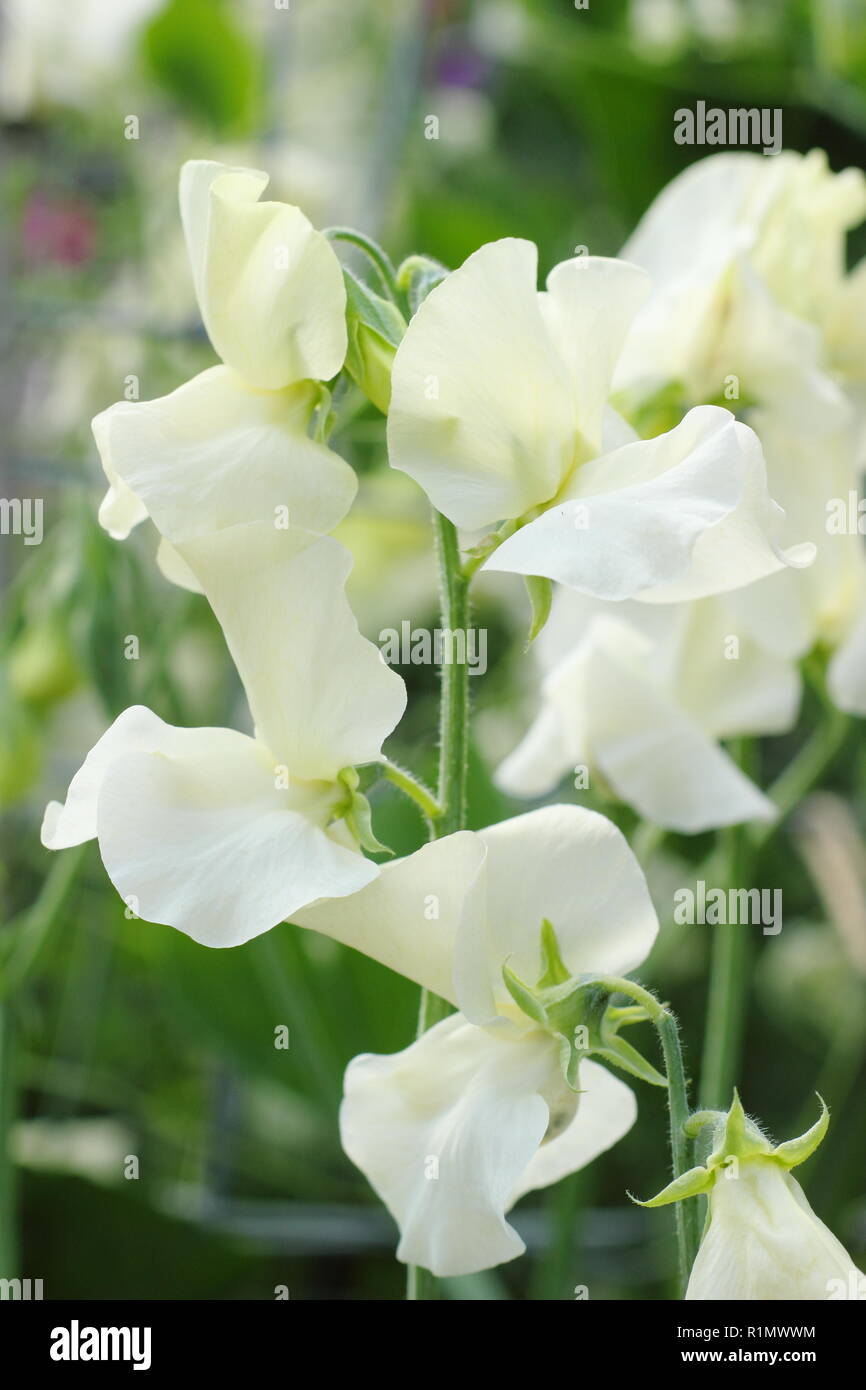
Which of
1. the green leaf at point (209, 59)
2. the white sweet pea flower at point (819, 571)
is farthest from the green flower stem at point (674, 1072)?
the green leaf at point (209, 59)

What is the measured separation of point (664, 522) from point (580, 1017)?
0.11 meters

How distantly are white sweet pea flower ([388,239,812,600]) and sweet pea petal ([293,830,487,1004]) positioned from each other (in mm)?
62

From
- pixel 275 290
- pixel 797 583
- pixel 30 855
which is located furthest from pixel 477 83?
pixel 275 290

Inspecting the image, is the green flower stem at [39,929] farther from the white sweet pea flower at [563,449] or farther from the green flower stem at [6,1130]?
the white sweet pea flower at [563,449]

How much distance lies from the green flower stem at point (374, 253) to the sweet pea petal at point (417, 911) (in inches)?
5.4

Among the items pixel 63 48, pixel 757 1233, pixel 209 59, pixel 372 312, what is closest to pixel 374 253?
pixel 372 312

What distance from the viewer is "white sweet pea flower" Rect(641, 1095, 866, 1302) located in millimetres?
292

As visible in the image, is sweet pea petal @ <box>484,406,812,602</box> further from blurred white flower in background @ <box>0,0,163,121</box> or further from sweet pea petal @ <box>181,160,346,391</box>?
blurred white flower in background @ <box>0,0,163,121</box>

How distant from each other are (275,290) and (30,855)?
0.65 meters

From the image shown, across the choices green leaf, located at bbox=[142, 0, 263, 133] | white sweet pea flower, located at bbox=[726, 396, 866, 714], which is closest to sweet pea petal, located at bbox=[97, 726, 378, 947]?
white sweet pea flower, located at bbox=[726, 396, 866, 714]

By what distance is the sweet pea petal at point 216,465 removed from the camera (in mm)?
309

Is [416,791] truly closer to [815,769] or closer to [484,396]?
[484,396]

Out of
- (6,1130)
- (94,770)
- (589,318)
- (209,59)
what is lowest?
(6,1130)

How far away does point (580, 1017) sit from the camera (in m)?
0.31
